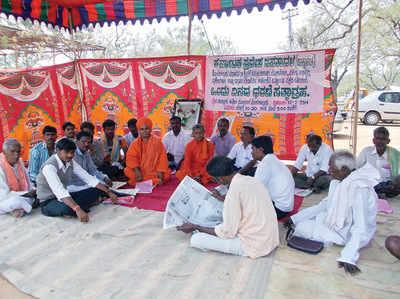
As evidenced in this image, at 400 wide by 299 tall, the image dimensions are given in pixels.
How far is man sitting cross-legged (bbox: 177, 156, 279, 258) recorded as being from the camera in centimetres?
217

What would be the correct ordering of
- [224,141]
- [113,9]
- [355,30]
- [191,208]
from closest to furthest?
[191,208]
[224,141]
[113,9]
[355,30]

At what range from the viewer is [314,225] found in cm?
265

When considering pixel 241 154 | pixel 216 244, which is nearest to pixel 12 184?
pixel 216 244

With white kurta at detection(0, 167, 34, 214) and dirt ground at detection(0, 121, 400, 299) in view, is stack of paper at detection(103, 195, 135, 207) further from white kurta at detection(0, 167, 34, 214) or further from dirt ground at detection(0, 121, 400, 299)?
dirt ground at detection(0, 121, 400, 299)

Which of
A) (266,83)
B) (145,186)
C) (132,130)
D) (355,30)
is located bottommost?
(145,186)

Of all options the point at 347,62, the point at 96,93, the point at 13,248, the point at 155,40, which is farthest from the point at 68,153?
the point at 155,40

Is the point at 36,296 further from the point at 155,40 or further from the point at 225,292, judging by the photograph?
the point at 155,40

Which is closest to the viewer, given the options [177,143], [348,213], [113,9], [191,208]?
[348,213]

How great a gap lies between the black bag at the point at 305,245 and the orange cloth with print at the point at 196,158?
2328mm

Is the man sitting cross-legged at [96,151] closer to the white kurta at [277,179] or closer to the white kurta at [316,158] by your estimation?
the white kurta at [277,179]

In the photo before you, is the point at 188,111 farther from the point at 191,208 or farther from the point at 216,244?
the point at 216,244

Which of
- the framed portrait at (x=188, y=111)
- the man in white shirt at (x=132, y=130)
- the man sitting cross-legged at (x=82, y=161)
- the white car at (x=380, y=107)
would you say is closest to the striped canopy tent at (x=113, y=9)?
the framed portrait at (x=188, y=111)

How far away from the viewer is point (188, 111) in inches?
231

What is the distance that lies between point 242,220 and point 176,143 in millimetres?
3393
